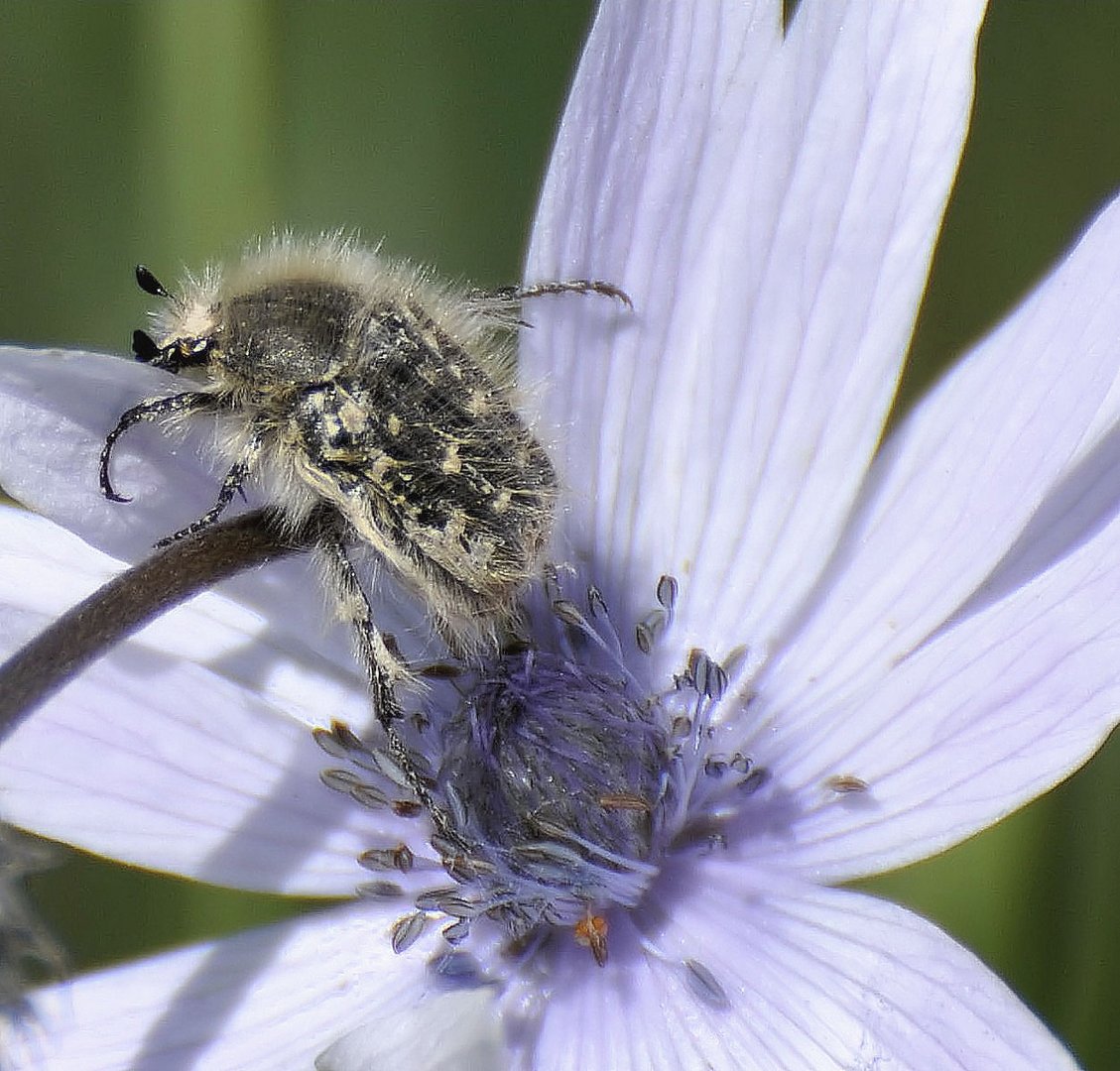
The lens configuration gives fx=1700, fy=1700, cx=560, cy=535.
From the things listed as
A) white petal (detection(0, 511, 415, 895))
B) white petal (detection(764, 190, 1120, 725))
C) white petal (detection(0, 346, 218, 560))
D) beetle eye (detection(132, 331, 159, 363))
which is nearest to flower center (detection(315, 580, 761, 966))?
white petal (detection(0, 511, 415, 895))

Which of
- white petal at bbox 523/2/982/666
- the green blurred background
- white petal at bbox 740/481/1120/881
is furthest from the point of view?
the green blurred background

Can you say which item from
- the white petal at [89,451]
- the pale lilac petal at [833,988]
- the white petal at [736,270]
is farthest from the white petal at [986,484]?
the white petal at [89,451]

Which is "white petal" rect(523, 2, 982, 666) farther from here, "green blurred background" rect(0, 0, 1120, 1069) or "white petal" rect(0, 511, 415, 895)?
"green blurred background" rect(0, 0, 1120, 1069)

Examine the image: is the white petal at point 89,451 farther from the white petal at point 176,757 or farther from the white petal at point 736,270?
the white petal at point 736,270

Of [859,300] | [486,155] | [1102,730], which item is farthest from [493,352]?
[486,155]

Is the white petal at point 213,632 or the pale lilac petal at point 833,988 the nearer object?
the pale lilac petal at point 833,988

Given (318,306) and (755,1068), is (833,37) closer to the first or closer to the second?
(318,306)
